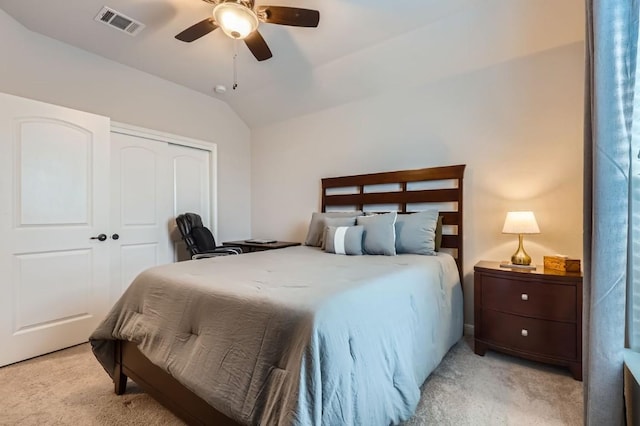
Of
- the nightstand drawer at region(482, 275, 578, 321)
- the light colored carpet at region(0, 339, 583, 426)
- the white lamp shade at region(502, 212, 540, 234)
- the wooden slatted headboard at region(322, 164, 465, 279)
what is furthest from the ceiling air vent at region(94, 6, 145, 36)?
the nightstand drawer at region(482, 275, 578, 321)

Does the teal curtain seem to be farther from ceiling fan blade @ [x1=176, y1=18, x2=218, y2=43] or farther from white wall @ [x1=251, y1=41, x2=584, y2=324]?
ceiling fan blade @ [x1=176, y1=18, x2=218, y2=43]

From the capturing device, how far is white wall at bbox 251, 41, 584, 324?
246 cm

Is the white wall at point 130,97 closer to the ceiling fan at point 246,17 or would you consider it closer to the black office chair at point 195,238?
the black office chair at point 195,238

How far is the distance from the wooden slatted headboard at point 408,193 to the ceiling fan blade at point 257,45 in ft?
5.45

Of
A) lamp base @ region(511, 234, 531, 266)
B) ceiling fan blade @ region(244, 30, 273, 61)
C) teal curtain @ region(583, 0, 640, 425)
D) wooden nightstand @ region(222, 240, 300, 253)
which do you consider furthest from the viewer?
wooden nightstand @ region(222, 240, 300, 253)

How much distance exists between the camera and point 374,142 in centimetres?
353

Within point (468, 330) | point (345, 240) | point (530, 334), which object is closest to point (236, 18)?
point (345, 240)

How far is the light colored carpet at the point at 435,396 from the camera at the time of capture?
1.67 meters

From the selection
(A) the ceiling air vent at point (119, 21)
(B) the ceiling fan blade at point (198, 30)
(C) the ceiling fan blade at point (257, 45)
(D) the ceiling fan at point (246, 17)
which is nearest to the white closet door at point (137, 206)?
(A) the ceiling air vent at point (119, 21)

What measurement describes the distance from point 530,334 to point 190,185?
393 cm

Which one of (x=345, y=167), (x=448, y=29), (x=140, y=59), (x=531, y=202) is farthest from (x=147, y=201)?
(x=531, y=202)

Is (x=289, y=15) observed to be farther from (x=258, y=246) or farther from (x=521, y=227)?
(x=258, y=246)

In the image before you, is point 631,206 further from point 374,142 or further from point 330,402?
point 374,142

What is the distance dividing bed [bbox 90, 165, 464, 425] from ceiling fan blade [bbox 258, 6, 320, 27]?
5.57 ft
